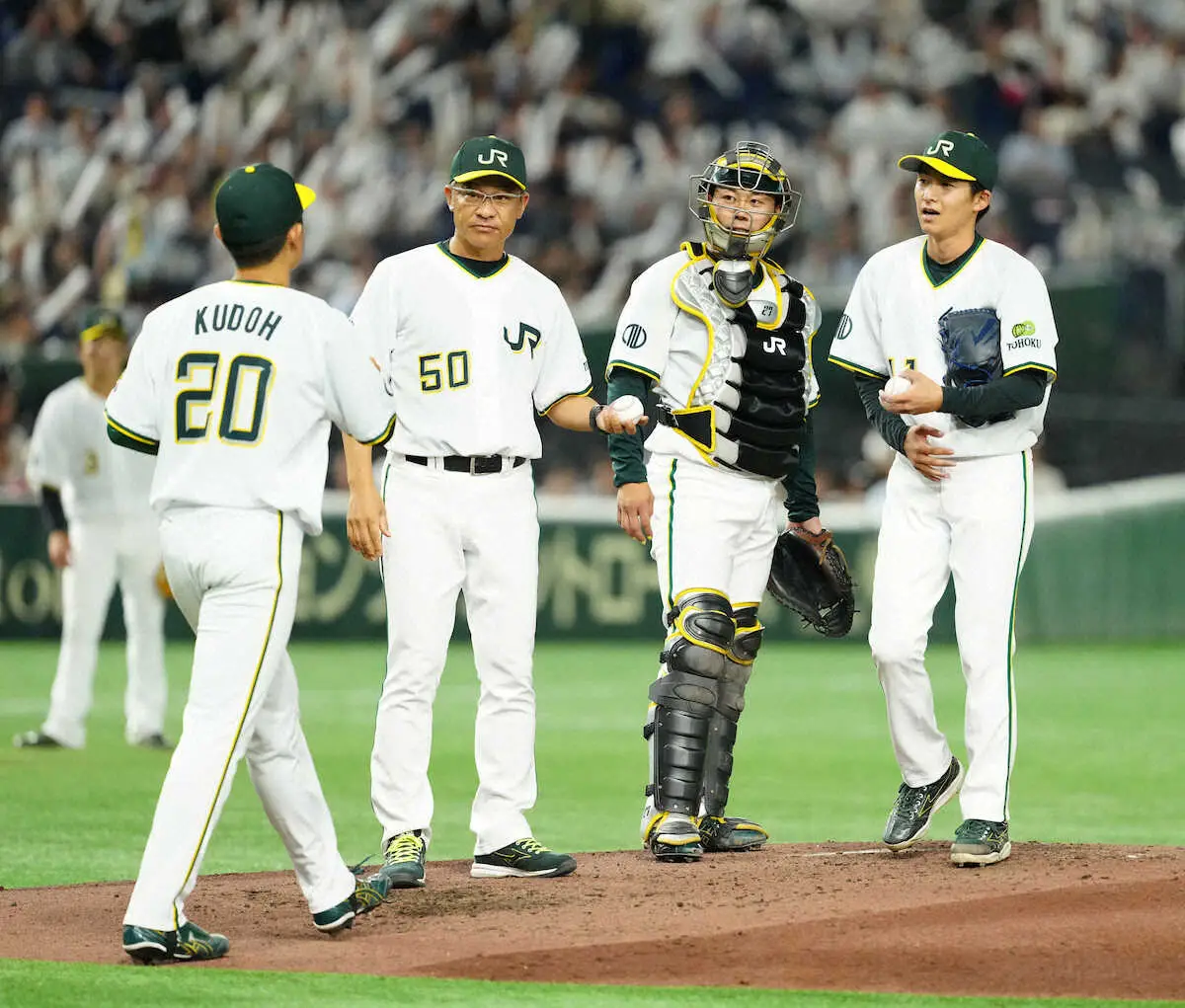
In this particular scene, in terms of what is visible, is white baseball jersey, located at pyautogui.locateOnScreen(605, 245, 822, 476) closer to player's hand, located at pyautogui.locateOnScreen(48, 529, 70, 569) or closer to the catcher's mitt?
the catcher's mitt

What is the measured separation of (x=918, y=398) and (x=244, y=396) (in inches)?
87.2

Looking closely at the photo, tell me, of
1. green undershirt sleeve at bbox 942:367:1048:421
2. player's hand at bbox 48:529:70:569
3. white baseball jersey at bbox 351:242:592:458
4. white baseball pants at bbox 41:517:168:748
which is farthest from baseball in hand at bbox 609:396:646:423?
player's hand at bbox 48:529:70:569

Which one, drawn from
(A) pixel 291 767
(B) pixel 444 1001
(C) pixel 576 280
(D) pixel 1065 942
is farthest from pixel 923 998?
(C) pixel 576 280

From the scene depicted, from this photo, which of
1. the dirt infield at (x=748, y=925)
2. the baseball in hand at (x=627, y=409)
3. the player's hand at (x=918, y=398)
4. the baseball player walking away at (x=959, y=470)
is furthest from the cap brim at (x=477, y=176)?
the dirt infield at (x=748, y=925)

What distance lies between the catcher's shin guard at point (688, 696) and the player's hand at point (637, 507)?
35 cm

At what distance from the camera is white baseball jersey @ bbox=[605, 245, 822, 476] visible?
681 centimetres

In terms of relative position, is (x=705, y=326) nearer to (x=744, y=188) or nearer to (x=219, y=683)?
(x=744, y=188)

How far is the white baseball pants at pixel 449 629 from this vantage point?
6.43 metres

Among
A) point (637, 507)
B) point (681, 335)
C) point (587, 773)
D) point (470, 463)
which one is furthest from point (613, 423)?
point (587, 773)

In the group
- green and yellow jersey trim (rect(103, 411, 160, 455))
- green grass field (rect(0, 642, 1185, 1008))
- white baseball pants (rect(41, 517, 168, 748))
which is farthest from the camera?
white baseball pants (rect(41, 517, 168, 748))

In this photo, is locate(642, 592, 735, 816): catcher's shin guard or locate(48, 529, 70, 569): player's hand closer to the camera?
locate(642, 592, 735, 816): catcher's shin guard

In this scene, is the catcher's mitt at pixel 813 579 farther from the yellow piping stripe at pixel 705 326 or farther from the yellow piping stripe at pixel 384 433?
the yellow piping stripe at pixel 384 433

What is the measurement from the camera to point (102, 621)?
1109cm

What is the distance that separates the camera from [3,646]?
55.0 feet
